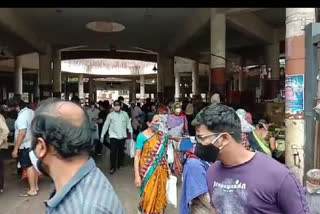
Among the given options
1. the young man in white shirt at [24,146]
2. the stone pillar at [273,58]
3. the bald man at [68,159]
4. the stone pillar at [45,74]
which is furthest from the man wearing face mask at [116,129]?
the stone pillar at [45,74]

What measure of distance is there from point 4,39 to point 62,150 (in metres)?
18.9

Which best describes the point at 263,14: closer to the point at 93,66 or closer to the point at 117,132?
the point at 117,132

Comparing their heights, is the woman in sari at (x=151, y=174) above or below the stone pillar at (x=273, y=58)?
below

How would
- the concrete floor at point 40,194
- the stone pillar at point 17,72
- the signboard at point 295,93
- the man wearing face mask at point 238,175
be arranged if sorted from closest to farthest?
the man wearing face mask at point 238,175, the signboard at point 295,93, the concrete floor at point 40,194, the stone pillar at point 17,72

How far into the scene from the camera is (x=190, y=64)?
34781 mm

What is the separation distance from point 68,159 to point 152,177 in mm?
3484

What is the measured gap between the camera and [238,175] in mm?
2240

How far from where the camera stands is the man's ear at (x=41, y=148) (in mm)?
1668

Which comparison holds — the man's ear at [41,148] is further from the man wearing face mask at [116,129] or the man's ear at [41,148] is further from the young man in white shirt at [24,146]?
the man wearing face mask at [116,129]

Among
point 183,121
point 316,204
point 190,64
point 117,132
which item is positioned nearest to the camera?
point 316,204

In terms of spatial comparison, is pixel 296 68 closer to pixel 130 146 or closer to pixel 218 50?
pixel 130 146

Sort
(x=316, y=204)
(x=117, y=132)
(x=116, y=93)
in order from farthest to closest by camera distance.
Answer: (x=116, y=93), (x=117, y=132), (x=316, y=204)

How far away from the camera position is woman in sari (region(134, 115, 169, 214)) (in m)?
5.07
